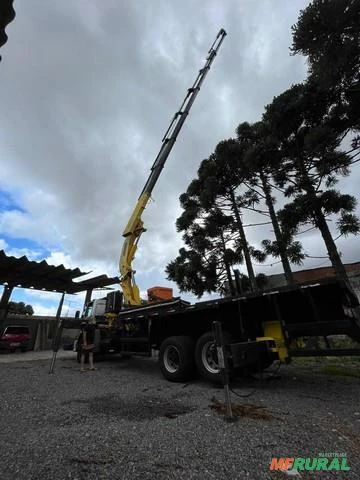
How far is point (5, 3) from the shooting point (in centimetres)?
111

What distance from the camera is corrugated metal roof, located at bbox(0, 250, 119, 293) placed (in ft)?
44.9

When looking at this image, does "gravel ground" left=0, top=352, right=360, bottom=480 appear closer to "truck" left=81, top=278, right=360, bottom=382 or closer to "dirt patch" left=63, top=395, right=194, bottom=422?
"dirt patch" left=63, top=395, right=194, bottom=422

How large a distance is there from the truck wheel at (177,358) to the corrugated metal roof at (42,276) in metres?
8.45

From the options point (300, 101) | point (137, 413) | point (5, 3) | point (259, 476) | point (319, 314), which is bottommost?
point (259, 476)

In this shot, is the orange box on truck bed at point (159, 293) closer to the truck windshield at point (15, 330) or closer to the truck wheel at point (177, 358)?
the truck wheel at point (177, 358)

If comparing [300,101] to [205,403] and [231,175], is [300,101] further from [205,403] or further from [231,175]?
[205,403]

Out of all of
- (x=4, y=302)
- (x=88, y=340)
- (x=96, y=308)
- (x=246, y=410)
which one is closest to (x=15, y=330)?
(x=4, y=302)

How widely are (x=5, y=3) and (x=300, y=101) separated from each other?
15.1m

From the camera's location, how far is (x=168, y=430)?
3555 mm

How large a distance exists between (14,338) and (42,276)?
3.96 meters

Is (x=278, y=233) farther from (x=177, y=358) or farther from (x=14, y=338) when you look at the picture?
(x=14, y=338)

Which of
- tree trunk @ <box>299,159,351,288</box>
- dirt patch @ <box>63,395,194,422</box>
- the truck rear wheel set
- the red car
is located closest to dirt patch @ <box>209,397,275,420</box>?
dirt patch @ <box>63,395,194,422</box>

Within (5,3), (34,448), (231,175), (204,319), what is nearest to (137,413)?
(34,448)

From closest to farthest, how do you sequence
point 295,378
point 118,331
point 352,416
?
point 352,416, point 295,378, point 118,331
